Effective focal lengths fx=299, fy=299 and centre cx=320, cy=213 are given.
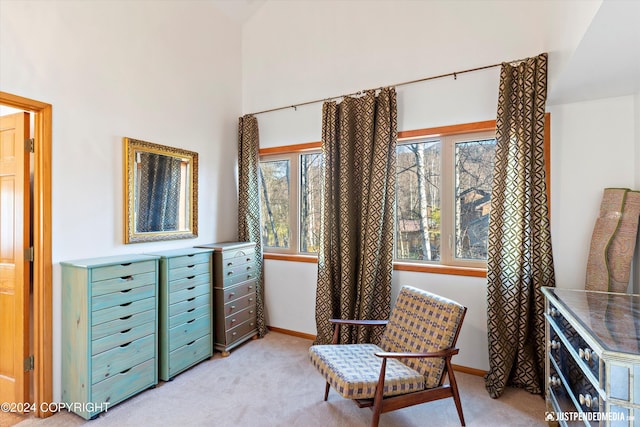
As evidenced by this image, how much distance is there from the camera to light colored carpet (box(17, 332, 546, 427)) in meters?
1.96

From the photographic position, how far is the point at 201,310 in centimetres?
277

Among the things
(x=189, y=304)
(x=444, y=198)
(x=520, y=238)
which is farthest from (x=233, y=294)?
(x=520, y=238)

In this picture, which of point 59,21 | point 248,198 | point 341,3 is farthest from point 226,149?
point 341,3

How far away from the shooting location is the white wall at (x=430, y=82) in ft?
7.27

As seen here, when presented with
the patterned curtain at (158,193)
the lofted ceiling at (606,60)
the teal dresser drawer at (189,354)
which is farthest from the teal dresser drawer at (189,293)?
the lofted ceiling at (606,60)

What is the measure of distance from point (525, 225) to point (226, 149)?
3.05 metres

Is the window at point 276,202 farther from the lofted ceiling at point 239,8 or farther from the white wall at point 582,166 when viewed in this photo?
the white wall at point 582,166

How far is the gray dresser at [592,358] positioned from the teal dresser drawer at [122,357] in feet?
8.86

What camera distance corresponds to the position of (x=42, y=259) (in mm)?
2012

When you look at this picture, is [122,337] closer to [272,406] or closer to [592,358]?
[272,406]

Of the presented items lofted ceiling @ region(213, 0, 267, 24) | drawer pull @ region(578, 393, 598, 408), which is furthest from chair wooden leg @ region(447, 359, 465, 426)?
lofted ceiling @ region(213, 0, 267, 24)

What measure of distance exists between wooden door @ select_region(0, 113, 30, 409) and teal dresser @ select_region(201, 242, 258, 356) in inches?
52.9

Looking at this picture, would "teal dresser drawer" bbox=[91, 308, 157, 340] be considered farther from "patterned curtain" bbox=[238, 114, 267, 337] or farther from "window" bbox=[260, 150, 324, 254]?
"window" bbox=[260, 150, 324, 254]

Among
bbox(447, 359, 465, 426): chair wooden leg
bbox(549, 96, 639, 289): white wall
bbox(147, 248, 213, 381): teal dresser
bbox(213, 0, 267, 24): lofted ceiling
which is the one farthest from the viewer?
bbox(213, 0, 267, 24): lofted ceiling
